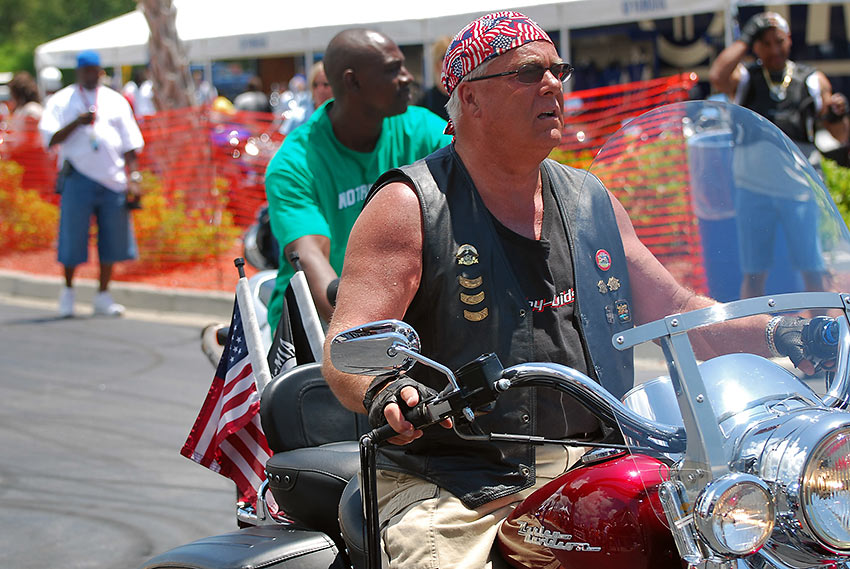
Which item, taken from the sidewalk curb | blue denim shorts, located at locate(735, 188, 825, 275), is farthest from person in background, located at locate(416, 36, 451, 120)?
blue denim shorts, located at locate(735, 188, 825, 275)

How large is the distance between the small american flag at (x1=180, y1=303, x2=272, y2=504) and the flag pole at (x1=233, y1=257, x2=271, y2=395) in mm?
182

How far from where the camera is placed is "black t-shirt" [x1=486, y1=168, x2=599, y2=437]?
2482 mm

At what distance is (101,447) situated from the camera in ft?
20.9

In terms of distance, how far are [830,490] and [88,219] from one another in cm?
978

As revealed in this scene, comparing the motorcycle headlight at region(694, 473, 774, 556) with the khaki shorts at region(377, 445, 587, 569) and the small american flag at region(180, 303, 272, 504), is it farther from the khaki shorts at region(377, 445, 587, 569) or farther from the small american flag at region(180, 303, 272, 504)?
the small american flag at region(180, 303, 272, 504)

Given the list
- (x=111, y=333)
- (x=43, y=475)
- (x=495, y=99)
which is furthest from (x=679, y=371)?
(x=111, y=333)

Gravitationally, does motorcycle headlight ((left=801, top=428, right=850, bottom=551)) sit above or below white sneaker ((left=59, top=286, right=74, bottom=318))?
above

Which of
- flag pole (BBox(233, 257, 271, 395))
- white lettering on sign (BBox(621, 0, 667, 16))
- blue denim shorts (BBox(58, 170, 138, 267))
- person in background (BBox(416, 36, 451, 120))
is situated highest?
white lettering on sign (BBox(621, 0, 667, 16))

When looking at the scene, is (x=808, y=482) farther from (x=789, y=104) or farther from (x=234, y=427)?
(x=789, y=104)

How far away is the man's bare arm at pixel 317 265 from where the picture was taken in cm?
396

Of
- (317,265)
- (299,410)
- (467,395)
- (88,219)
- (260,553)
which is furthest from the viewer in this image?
(88,219)

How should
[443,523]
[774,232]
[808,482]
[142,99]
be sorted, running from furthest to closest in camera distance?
[142,99]
[443,523]
[774,232]
[808,482]

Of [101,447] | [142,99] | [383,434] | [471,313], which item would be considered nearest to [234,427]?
[471,313]

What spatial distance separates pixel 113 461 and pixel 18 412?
139 cm
